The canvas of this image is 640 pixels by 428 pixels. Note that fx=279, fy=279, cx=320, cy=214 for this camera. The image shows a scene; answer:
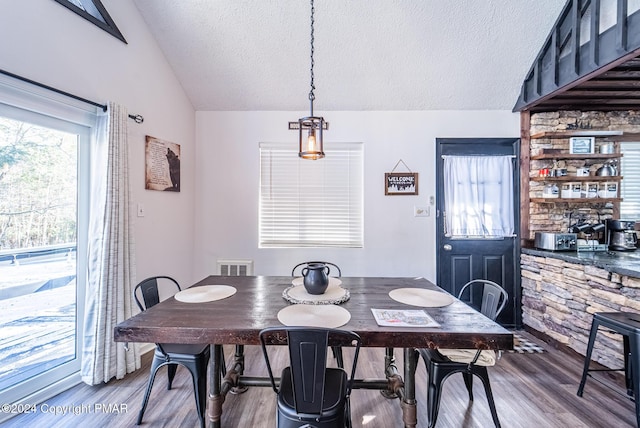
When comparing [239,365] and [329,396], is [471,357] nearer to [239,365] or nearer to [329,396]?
[329,396]

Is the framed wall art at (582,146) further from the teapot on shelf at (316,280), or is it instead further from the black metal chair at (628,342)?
the teapot on shelf at (316,280)

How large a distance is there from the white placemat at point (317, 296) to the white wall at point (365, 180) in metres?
1.55

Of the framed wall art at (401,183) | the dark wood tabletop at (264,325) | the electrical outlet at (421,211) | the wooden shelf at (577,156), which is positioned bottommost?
the dark wood tabletop at (264,325)

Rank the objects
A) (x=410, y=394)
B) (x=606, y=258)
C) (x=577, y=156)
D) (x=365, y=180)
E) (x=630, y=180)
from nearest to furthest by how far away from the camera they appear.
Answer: (x=410, y=394) → (x=606, y=258) → (x=577, y=156) → (x=630, y=180) → (x=365, y=180)

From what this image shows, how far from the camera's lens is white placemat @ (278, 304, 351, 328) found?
1357 mm

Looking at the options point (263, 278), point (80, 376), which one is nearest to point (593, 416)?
point (263, 278)

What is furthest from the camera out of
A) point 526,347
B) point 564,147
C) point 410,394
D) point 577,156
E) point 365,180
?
point 365,180

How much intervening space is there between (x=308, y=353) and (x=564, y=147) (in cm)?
376

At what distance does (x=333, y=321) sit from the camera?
4.56ft

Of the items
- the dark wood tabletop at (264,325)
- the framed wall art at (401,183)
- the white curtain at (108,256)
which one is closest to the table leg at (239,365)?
the dark wood tabletop at (264,325)

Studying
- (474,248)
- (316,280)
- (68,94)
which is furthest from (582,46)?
(68,94)

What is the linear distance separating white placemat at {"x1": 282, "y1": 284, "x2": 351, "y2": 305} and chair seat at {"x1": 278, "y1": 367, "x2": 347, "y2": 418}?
1.27 ft

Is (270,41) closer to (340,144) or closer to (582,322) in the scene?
(340,144)

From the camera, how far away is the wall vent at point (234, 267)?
11.3 ft
